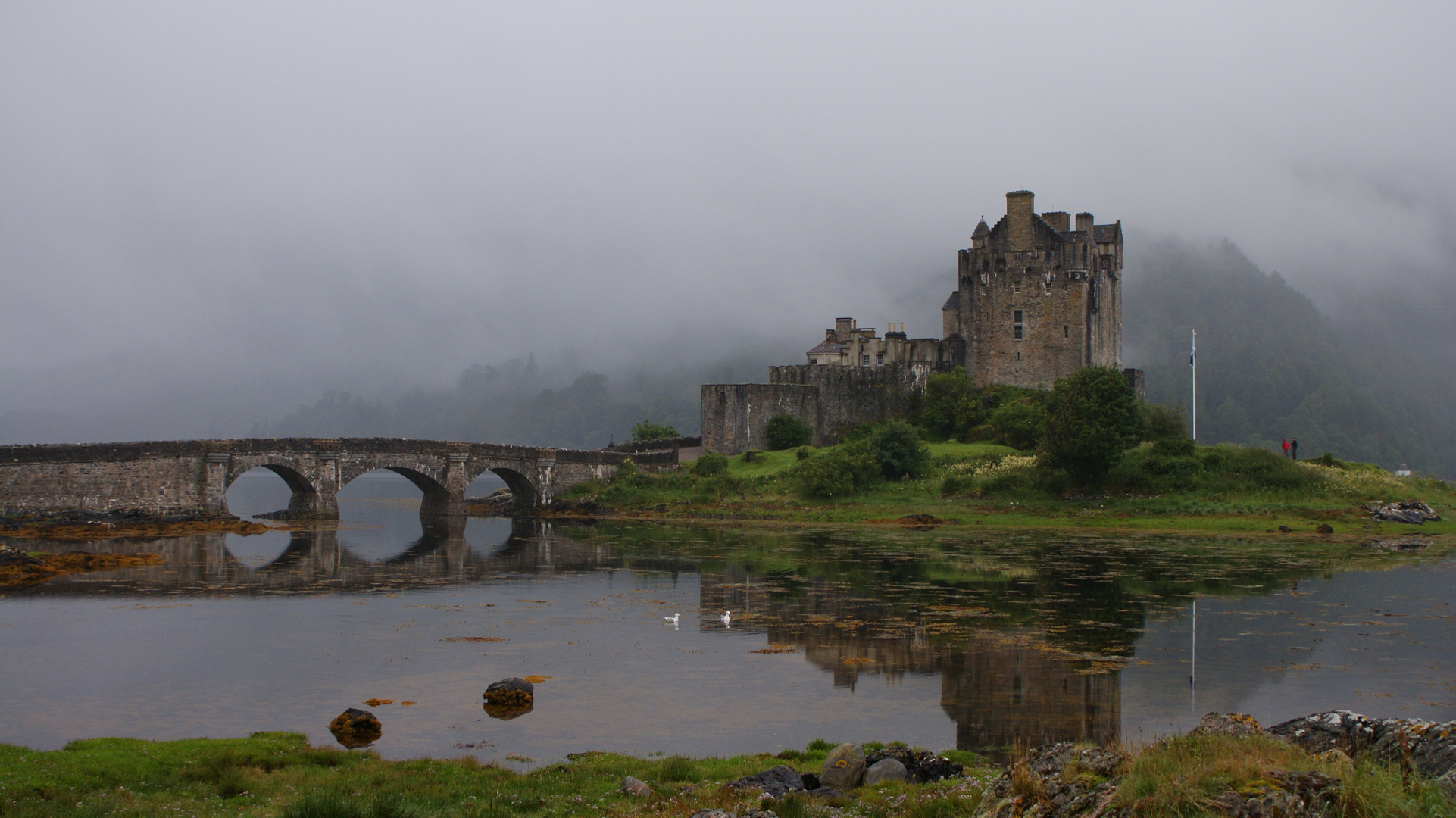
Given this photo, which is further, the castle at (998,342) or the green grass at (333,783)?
the castle at (998,342)

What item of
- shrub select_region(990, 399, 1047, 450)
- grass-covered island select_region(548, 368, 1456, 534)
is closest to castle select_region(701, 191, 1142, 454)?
grass-covered island select_region(548, 368, 1456, 534)

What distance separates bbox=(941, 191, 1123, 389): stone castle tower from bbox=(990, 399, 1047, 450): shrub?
3.39 meters

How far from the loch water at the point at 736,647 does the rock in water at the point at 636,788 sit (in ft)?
6.84

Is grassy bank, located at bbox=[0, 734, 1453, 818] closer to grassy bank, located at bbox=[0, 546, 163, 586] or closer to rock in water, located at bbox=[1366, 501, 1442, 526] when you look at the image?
grassy bank, located at bbox=[0, 546, 163, 586]

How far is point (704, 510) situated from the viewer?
55.6 m

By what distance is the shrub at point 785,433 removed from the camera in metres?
64.9

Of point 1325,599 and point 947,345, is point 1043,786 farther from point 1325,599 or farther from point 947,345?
point 947,345

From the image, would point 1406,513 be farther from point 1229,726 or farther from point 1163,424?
point 1229,726

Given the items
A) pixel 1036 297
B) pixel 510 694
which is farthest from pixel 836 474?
pixel 510 694

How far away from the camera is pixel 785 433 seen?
64875 mm

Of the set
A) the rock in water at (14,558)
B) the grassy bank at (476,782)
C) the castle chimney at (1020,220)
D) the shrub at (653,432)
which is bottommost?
the rock in water at (14,558)

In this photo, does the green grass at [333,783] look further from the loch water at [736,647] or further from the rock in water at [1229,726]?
the rock in water at [1229,726]

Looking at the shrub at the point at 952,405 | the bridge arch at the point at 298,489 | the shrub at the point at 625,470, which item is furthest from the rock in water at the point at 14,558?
the shrub at the point at 952,405

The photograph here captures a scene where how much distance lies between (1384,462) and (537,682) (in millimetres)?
120587
